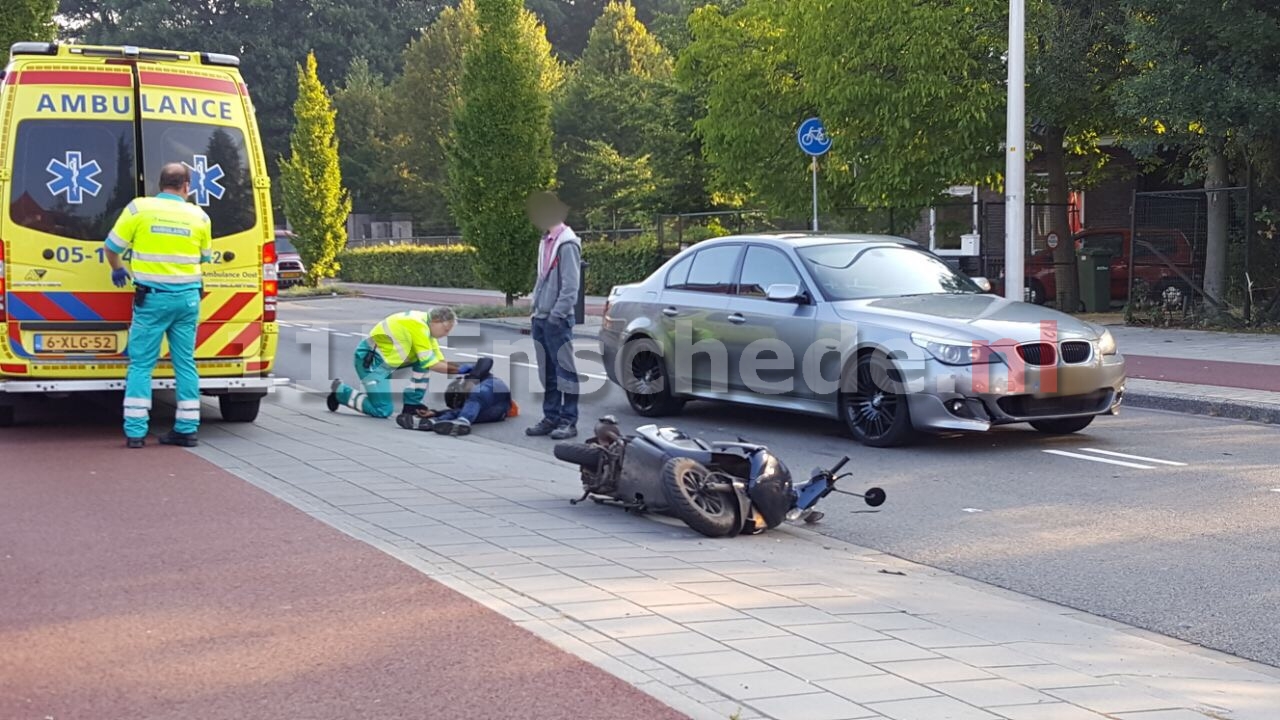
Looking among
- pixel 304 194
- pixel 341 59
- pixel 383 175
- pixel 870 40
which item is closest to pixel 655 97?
pixel 304 194

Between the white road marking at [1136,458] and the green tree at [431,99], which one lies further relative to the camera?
the green tree at [431,99]

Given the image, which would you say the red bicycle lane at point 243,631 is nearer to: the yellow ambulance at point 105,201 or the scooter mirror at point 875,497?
the scooter mirror at point 875,497

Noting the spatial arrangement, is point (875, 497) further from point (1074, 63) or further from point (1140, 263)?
point (1140, 263)

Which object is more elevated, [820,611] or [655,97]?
[655,97]

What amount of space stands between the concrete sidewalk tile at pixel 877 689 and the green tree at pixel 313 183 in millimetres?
38588

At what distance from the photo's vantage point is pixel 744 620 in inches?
209

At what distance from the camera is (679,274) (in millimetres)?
12148

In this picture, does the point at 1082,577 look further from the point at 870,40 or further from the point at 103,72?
the point at 870,40

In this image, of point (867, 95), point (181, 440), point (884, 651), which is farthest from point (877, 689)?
point (867, 95)

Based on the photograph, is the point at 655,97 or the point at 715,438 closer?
the point at 715,438

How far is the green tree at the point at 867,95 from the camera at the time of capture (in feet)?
66.5

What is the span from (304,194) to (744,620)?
38.1m

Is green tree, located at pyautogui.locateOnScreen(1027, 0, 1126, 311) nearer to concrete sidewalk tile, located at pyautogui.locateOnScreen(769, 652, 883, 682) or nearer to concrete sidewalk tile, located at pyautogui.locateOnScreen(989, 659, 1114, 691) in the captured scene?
concrete sidewalk tile, located at pyautogui.locateOnScreen(989, 659, 1114, 691)

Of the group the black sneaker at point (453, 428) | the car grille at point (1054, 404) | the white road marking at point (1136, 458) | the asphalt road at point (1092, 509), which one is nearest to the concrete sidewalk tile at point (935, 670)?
the asphalt road at point (1092, 509)
